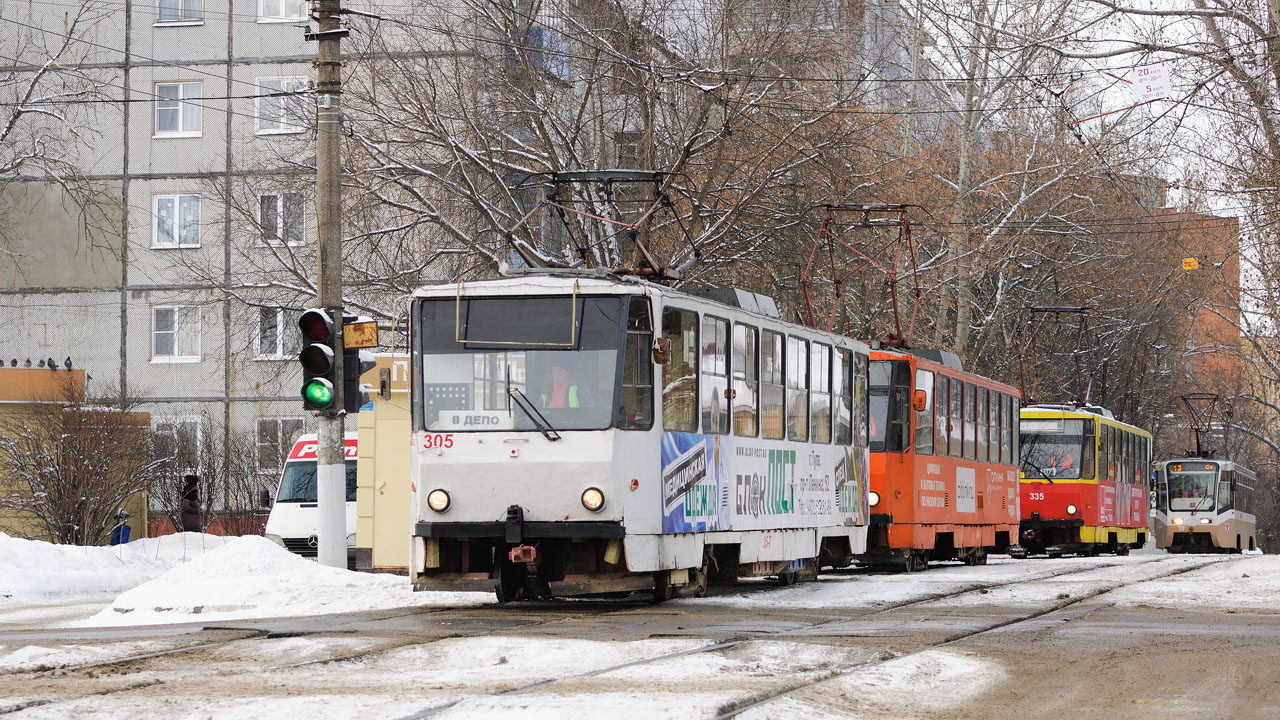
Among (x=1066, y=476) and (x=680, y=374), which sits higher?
(x=680, y=374)

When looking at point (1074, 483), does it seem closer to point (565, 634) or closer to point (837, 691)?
point (565, 634)

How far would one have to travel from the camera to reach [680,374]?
16141mm

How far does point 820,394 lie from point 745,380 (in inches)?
108

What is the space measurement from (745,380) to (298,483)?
1207 centimetres

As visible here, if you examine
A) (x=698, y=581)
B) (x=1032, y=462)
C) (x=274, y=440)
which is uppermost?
(x=274, y=440)

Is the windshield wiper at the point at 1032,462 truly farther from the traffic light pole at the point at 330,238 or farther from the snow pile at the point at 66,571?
the traffic light pole at the point at 330,238

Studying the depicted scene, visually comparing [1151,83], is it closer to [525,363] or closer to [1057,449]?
[525,363]

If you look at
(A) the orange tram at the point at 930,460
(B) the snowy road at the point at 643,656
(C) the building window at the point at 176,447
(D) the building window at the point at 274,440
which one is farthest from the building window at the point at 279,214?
(B) the snowy road at the point at 643,656

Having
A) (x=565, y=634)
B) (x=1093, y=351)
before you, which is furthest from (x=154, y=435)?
(x=1093, y=351)

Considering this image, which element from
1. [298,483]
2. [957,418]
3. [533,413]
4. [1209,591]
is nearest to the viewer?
[533,413]

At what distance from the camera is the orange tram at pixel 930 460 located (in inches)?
973

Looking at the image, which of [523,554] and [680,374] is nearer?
[523,554]

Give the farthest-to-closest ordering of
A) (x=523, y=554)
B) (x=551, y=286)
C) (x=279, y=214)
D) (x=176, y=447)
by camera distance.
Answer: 1. (x=176, y=447)
2. (x=279, y=214)
3. (x=551, y=286)
4. (x=523, y=554)

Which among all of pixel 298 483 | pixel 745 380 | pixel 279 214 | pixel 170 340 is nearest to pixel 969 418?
pixel 298 483
